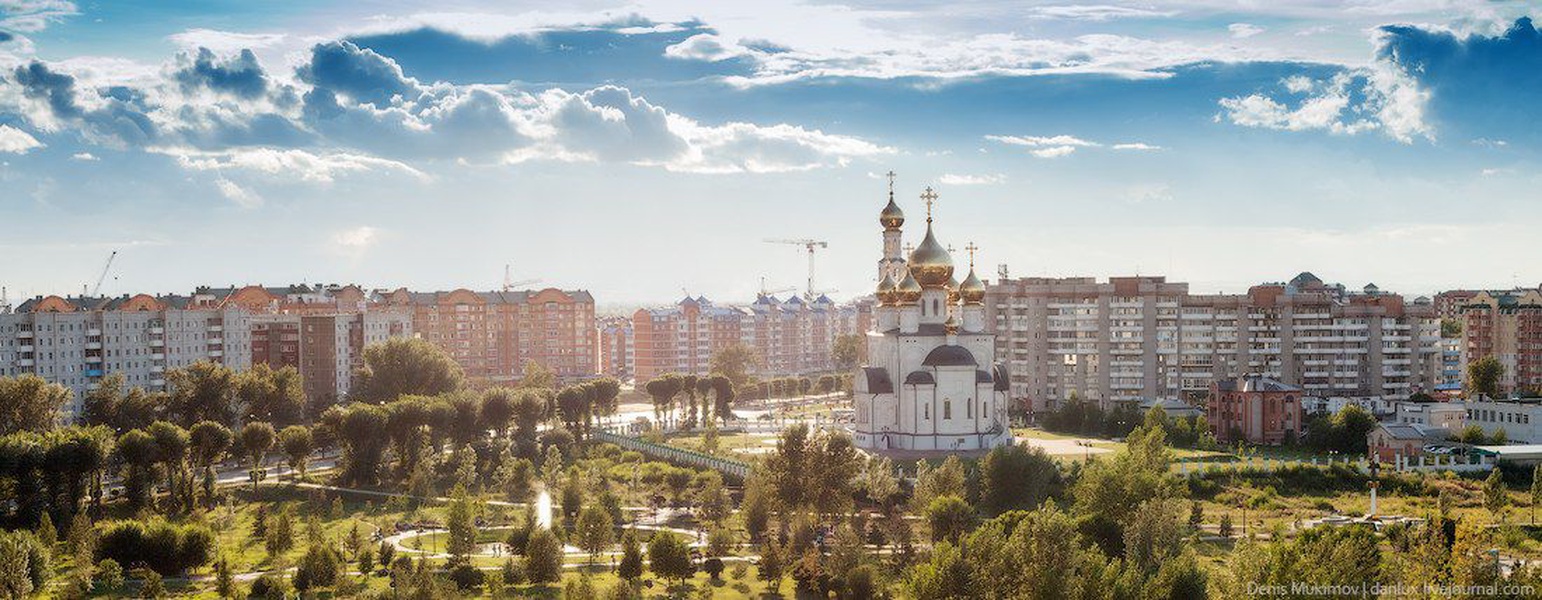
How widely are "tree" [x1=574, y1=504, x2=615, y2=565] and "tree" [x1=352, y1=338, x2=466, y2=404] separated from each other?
3992cm

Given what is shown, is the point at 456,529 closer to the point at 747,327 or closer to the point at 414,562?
the point at 414,562

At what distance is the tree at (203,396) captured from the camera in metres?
73.8

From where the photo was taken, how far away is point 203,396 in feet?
243

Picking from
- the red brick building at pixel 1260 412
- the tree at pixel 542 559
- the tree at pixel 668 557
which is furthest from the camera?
the red brick building at pixel 1260 412

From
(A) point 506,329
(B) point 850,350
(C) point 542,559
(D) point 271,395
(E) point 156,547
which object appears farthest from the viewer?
(B) point 850,350

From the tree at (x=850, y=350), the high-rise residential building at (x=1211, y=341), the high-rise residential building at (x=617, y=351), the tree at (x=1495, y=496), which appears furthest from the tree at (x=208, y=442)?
the high-rise residential building at (x=617, y=351)

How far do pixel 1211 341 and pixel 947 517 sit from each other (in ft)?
170

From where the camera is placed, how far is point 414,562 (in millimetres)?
48000

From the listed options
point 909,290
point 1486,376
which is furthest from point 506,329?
point 1486,376

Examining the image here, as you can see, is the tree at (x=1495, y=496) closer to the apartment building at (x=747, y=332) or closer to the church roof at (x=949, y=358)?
the church roof at (x=949, y=358)

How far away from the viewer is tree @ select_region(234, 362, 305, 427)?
7850 cm

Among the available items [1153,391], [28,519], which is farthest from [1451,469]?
Answer: [28,519]

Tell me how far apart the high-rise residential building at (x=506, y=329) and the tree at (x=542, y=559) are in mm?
83248

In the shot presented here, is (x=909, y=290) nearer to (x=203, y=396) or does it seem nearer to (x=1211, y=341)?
(x=1211, y=341)
